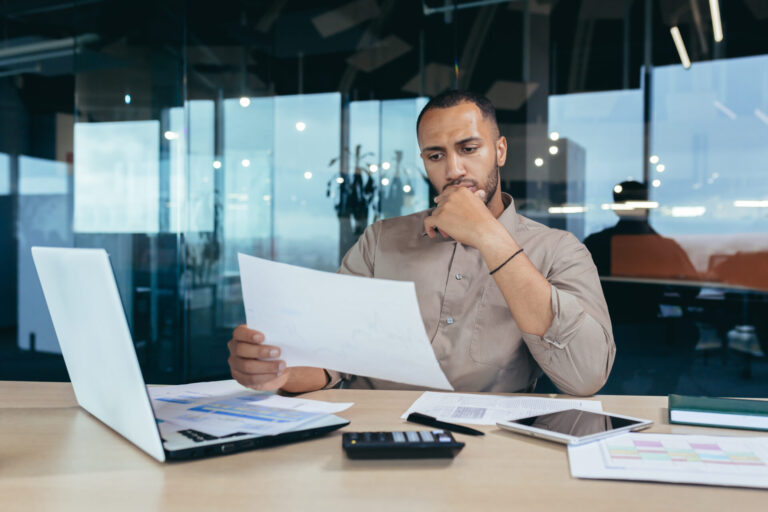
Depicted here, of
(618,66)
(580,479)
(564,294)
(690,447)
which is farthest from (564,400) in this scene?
(618,66)

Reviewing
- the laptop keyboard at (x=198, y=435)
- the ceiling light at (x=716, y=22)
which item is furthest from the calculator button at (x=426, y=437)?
the ceiling light at (x=716, y=22)

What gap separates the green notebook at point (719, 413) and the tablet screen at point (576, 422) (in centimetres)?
10

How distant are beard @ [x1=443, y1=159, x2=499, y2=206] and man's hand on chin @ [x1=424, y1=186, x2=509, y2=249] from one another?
8.0 inches

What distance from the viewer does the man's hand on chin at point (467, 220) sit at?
1225 mm

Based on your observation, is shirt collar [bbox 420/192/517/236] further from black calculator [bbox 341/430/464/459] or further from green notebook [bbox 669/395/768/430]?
black calculator [bbox 341/430/464/459]

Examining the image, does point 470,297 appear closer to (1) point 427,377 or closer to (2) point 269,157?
(1) point 427,377

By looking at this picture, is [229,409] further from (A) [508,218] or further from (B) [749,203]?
(B) [749,203]

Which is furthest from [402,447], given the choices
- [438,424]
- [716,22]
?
[716,22]

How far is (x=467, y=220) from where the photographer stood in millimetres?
1262

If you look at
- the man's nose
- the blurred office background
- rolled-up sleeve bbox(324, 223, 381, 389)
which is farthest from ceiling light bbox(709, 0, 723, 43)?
rolled-up sleeve bbox(324, 223, 381, 389)

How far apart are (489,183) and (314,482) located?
1.05 m

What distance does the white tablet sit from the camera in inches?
34.5

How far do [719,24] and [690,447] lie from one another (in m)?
3.65

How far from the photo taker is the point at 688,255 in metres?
3.64
